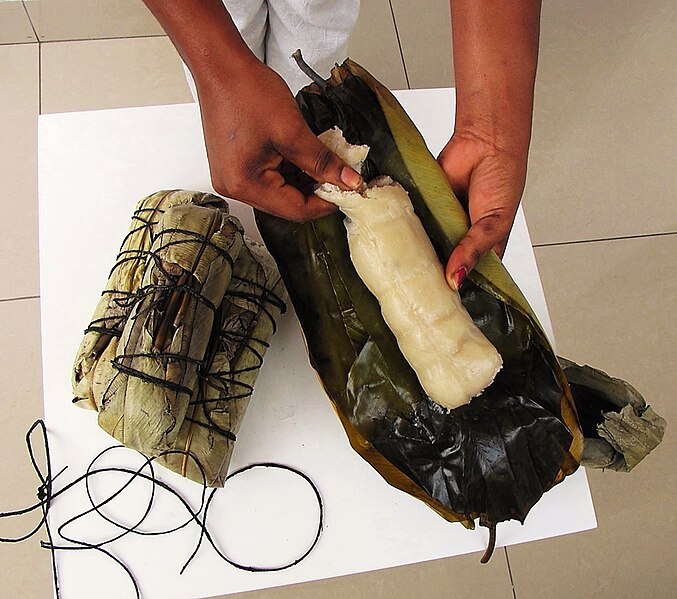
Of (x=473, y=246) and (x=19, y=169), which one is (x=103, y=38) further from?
(x=473, y=246)

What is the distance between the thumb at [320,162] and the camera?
1.73 ft

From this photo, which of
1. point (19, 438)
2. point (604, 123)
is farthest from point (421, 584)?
point (604, 123)

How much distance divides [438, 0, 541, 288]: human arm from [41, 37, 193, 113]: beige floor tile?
0.75 metres

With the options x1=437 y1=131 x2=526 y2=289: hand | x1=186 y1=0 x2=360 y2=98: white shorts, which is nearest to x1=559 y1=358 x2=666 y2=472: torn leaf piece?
x1=437 y1=131 x2=526 y2=289: hand

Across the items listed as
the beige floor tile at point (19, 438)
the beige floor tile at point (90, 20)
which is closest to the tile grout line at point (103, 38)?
the beige floor tile at point (90, 20)

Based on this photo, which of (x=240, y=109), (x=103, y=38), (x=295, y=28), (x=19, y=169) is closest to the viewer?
(x=240, y=109)

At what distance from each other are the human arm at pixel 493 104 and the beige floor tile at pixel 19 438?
785 mm

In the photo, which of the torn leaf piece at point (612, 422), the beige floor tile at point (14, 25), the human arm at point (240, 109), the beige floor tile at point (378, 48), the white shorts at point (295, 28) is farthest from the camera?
the beige floor tile at point (378, 48)

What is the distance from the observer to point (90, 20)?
1256mm

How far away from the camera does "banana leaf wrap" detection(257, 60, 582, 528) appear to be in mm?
596

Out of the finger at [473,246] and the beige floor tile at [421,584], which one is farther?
the beige floor tile at [421,584]

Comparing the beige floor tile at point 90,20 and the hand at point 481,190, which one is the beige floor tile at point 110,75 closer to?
the beige floor tile at point 90,20

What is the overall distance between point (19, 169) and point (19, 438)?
17.9 inches

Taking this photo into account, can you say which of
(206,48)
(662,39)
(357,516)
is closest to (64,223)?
(206,48)
